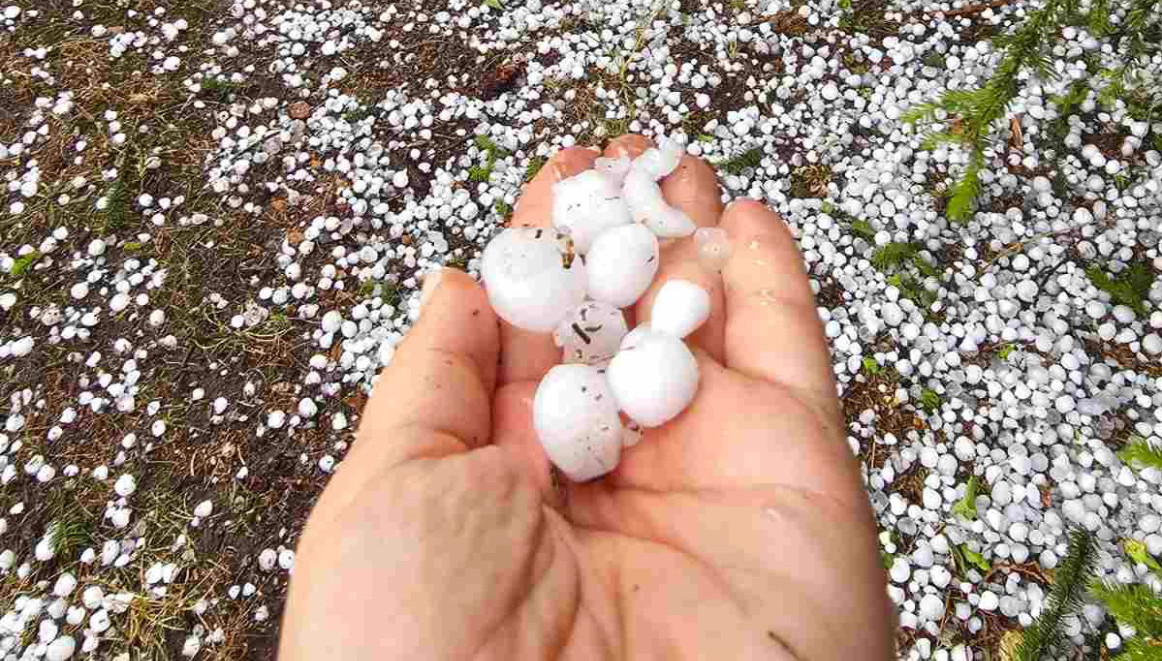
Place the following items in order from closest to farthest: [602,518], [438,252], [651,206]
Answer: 1. [602,518]
2. [651,206]
3. [438,252]

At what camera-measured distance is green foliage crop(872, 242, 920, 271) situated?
204 centimetres

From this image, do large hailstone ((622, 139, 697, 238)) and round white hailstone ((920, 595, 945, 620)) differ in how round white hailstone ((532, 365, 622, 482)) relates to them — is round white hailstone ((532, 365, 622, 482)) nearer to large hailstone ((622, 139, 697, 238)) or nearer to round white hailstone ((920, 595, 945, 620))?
large hailstone ((622, 139, 697, 238))

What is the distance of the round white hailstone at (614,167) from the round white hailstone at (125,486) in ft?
3.72

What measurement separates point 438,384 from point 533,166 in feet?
3.39

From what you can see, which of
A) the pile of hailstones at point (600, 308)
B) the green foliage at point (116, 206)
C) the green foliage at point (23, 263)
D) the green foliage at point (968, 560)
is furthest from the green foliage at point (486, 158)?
the green foliage at point (968, 560)

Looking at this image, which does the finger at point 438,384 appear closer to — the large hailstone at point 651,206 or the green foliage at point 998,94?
the large hailstone at point 651,206

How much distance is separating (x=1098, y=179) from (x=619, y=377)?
142 cm

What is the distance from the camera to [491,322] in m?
1.45

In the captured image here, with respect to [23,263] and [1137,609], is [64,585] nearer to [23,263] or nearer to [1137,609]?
[23,263]

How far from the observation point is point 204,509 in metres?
1.84

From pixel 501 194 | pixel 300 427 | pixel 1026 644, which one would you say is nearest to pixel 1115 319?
pixel 1026 644

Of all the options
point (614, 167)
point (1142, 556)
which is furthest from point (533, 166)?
point (1142, 556)

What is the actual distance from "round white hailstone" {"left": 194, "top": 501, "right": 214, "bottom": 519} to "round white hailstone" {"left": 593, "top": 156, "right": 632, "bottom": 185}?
1.03 meters

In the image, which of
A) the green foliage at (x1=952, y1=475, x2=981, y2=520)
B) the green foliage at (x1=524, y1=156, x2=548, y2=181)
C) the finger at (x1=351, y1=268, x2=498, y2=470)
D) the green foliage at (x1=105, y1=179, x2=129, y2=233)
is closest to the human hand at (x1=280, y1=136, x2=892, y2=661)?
the finger at (x1=351, y1=268, x2=498, y2=470)
